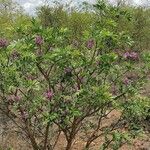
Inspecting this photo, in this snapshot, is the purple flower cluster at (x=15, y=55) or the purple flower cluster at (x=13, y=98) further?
the purple flower cluster at (x=13, y=98)

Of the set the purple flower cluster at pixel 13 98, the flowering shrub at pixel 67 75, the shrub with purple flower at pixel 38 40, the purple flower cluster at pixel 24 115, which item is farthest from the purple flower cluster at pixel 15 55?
the purple flower cluster at pixel 24 115

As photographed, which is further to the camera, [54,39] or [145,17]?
[145,17]

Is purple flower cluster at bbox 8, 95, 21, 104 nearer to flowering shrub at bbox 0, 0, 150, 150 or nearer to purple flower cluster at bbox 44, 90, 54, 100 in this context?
flowering shrub at bbox 0, 0, 150, 150

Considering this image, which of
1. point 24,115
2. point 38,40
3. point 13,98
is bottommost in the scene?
point 24,115

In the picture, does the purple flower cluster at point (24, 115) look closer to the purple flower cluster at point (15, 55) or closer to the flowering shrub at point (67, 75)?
the flowering shrub at point (67, 75)

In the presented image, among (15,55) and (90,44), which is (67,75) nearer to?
(90,44)

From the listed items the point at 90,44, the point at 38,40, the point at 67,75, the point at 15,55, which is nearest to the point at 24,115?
the point at 67,75

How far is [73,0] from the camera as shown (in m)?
45.7

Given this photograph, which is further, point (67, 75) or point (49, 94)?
point (67, 75)

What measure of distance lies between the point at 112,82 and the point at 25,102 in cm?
201

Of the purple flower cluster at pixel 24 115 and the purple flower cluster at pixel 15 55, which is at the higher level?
the purple flower cluster at pixel 15 55

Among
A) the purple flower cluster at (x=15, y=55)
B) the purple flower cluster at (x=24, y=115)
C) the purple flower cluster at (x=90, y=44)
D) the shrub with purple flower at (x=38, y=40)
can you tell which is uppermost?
the purple flower cluster at (x=15, y=55)

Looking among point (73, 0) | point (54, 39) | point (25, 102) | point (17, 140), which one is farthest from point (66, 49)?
point (73, 0)

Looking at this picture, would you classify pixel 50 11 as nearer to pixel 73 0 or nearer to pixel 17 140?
pixel 73 0
